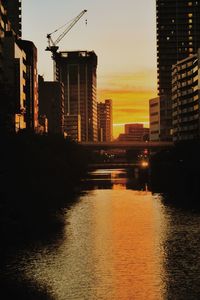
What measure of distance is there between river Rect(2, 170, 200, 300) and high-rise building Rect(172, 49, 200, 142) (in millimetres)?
123451

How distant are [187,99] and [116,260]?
499ft

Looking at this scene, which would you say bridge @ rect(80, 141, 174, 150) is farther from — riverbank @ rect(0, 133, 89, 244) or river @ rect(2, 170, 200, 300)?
river @ rect(2, 170, 200, 300)

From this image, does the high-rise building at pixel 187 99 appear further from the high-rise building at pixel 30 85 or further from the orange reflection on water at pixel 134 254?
the orange reflection on water at pixel 134 254

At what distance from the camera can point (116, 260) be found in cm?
3216

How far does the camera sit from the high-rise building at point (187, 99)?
17200cm

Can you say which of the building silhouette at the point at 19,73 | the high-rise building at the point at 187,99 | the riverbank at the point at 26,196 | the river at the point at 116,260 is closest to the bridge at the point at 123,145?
the high-rise building at the point at 187,99

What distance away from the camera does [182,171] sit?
4080 inches

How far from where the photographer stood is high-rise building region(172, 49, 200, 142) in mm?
172000

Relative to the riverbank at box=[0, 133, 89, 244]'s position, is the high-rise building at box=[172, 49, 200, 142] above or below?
above

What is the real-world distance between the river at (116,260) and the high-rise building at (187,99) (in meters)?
123

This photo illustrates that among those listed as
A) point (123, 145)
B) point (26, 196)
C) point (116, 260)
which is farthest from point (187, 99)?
point (116, 260)

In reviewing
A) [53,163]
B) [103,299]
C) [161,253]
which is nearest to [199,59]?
[53,163]

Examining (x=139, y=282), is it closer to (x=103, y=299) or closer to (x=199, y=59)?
(x=103, y=299)

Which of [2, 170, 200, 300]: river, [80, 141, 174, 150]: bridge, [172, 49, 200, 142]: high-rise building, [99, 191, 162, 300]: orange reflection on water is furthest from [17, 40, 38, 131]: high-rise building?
[2, 170, 200, 300]: river
